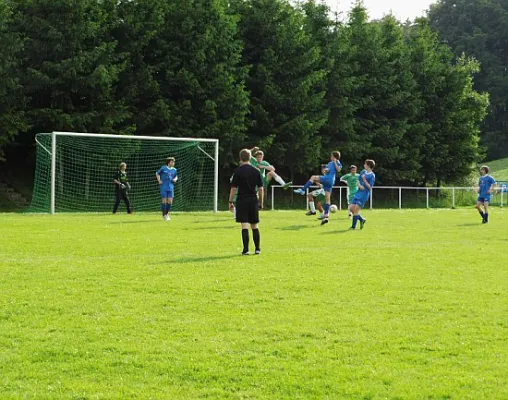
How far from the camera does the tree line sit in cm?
3381

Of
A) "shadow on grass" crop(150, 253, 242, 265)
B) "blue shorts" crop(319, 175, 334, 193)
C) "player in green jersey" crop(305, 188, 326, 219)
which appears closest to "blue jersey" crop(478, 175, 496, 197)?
"player in green jersey" crop(305, 188, 326, 219)

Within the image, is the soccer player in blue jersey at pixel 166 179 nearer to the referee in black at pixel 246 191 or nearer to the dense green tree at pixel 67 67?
the referee in black at pixel 246 191

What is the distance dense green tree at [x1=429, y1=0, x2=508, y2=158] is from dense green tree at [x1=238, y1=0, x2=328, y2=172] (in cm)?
Answer: 4753

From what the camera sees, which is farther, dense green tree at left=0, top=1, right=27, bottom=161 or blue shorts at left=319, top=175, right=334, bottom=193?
dense green tree at left=0, top=1, right=27, bottom=161

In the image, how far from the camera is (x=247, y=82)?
136ft

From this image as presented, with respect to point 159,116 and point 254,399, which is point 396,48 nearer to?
point 159,116

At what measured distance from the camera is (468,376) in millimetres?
5918

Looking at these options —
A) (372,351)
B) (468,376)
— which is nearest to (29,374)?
(372,351)

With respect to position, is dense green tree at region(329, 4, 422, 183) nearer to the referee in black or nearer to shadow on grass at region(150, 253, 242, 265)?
the referee in black

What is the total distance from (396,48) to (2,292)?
148 feet

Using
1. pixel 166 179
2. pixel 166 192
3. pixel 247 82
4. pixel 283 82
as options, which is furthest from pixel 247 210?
pixel 283 82

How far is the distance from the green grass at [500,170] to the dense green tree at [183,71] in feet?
117

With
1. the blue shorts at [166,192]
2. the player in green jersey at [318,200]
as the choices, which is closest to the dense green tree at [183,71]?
the player in green jersey at [318,200]

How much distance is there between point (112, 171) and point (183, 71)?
6.63 m
